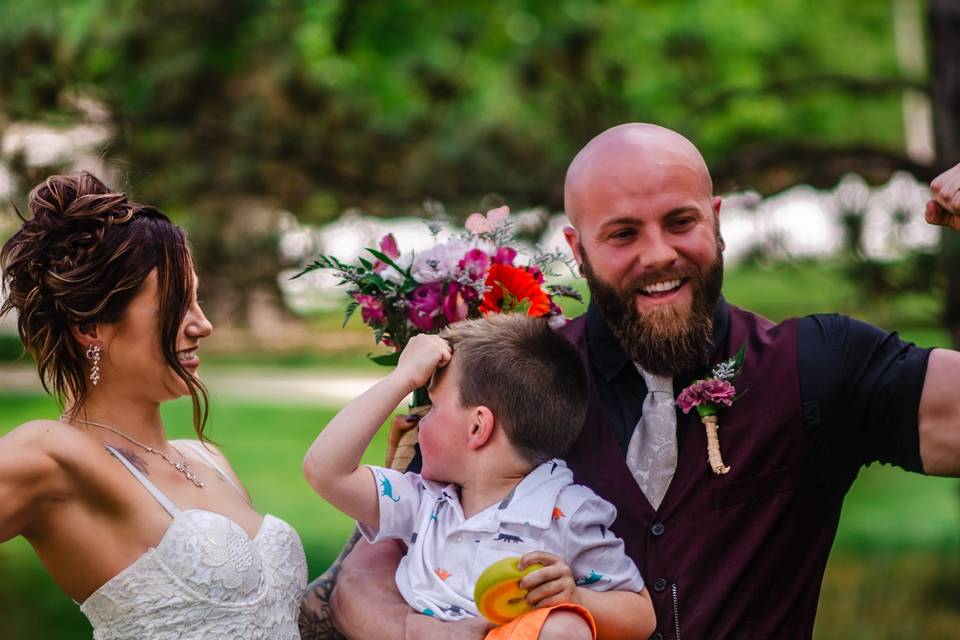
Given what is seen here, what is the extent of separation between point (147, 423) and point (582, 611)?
4.23 ft

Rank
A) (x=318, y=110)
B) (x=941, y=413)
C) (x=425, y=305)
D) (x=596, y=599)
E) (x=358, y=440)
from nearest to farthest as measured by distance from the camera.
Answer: (x=596, y=599) < (x=358, y=440) < (x=941, y=413) < (x=425, y=305) < (x=318, y=110)

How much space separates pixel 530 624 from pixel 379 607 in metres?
0.57

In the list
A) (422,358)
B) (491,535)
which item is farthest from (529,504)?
(422,358)

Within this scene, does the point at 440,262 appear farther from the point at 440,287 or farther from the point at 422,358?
the point at 422,358

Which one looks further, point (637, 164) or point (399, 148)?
point (399, 148)

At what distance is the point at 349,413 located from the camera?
301cm

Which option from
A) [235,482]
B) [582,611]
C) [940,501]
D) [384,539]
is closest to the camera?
[582,611]

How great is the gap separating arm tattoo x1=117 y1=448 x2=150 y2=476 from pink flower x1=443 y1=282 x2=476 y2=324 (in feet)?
2.98

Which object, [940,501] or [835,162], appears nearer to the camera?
[835,162]

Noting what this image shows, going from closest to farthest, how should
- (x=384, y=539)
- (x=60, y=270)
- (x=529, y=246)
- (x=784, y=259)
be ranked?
(x=60, y=270)
(x=384, y=539)
(x=529, y=246)
(x=784, y=259)

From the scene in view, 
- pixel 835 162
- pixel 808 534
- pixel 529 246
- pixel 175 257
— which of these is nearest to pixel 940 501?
pixel 835 162

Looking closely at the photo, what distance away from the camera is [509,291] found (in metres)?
3.44

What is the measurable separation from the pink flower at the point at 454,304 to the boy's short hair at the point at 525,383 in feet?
0.67

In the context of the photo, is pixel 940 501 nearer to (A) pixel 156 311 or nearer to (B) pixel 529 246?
(B) pixel 529 246
